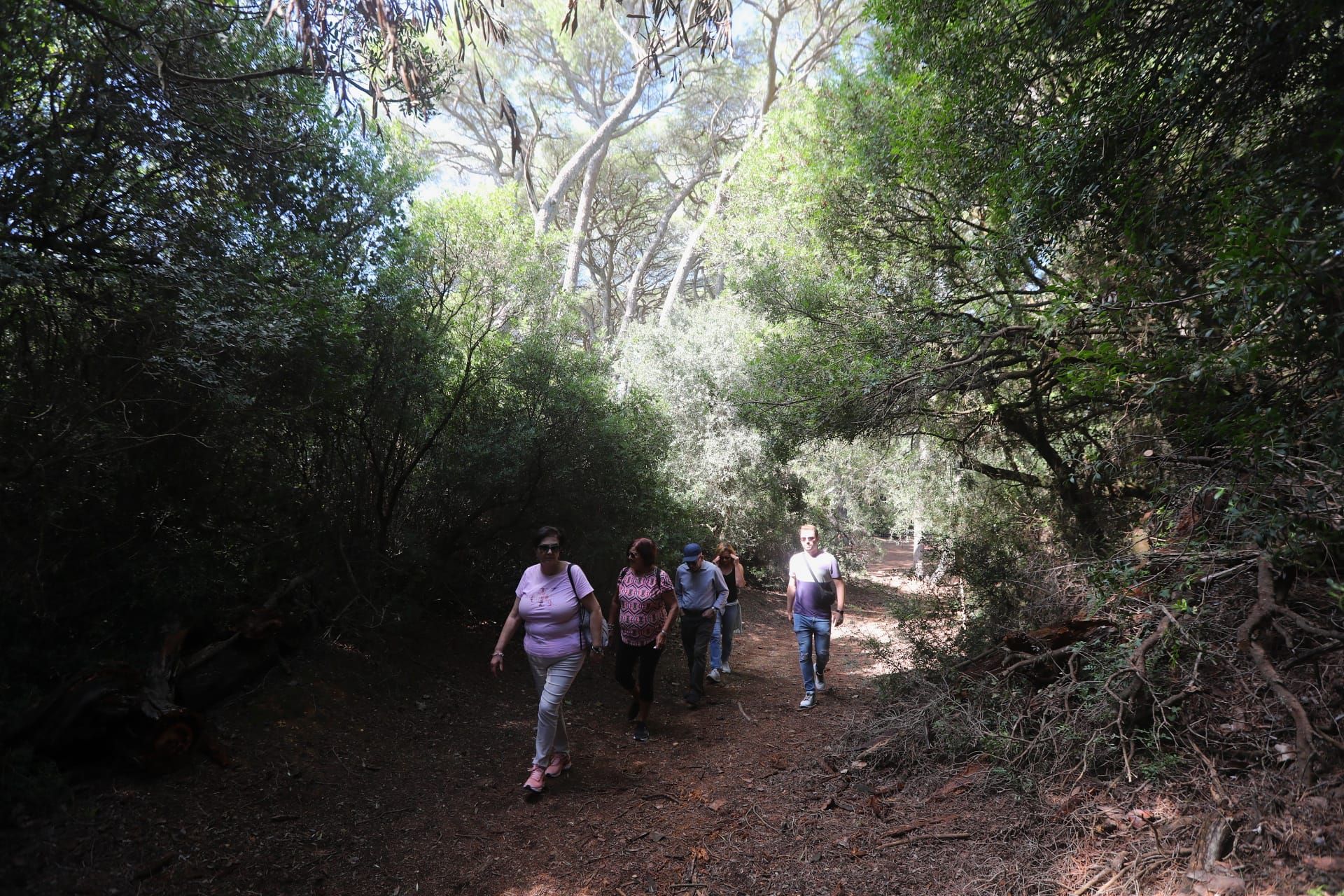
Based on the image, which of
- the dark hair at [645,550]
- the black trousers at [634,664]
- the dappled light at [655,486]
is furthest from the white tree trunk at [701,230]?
the black trousers at [634,664]

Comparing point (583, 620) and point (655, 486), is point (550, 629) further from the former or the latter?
point (655, 486)

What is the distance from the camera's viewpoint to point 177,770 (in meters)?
4.41

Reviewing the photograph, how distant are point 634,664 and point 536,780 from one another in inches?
57.4

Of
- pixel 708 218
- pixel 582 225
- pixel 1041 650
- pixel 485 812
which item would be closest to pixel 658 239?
pixel 582 225

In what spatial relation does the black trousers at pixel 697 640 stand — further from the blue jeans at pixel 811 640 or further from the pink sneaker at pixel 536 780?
the pink sneaker at pixel 536 780

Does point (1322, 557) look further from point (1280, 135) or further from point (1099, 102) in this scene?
point (1099, 102)

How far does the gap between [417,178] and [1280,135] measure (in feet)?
28.6

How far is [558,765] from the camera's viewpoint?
17.6ft

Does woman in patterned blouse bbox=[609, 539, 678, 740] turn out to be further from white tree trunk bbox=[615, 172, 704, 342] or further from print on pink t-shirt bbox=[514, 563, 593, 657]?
white tree trunk bbox=[615, 172, 704, 342]

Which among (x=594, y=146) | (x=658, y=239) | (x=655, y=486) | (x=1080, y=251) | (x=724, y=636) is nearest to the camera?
(x=1080, y=251)

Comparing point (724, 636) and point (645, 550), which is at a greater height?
point (645, 550)

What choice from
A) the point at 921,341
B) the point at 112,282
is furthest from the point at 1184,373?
the point at 112,282

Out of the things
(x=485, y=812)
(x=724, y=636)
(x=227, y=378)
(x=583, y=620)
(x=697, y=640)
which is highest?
(x=227, y=378)

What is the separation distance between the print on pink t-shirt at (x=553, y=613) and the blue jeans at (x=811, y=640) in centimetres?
298
